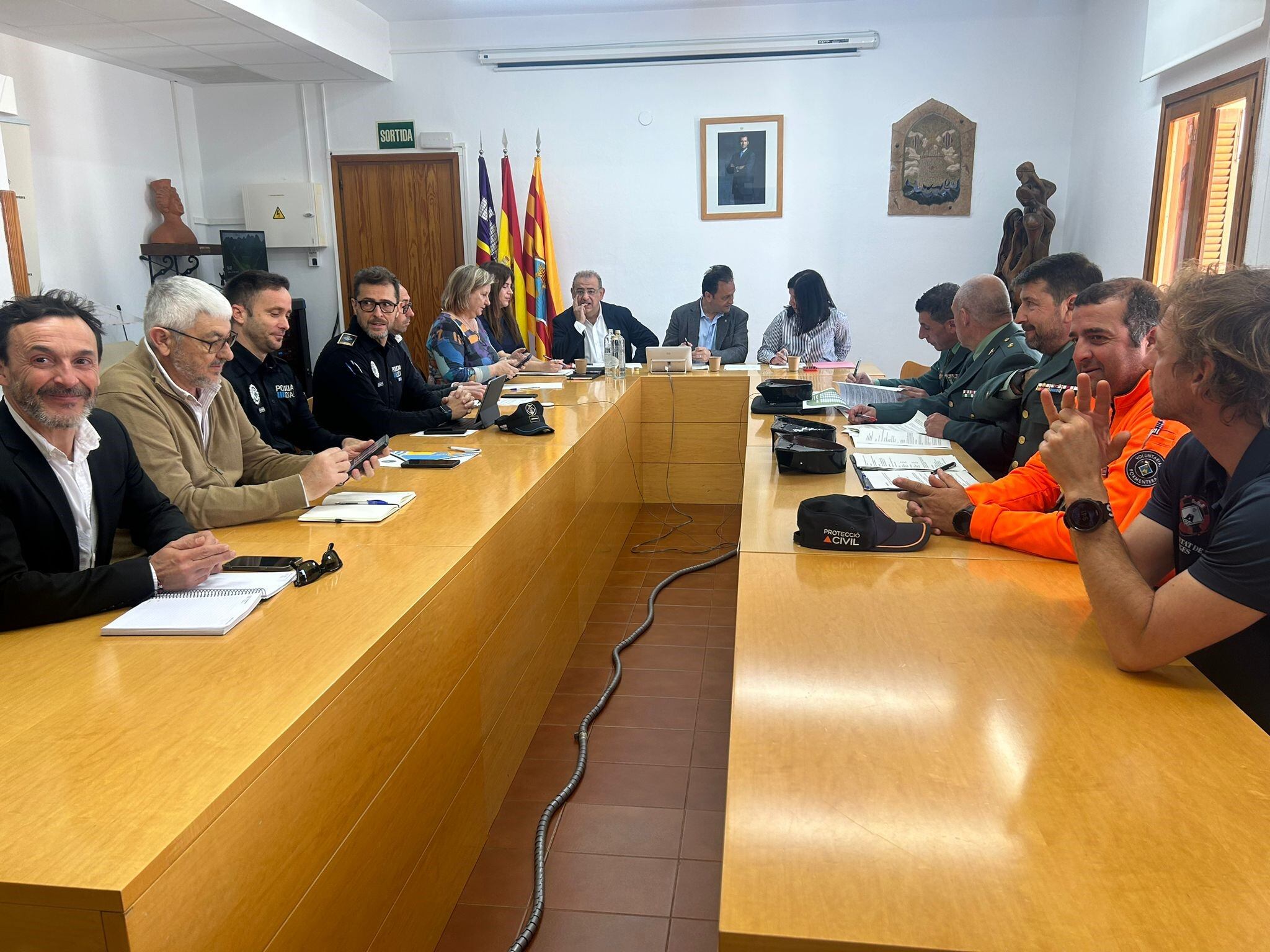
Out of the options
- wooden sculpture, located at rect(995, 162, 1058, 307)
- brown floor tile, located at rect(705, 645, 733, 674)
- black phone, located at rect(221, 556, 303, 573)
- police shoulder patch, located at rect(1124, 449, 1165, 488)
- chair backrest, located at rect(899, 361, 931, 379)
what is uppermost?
wooden sculpture, located at rect(995, 162, 1058, 307)

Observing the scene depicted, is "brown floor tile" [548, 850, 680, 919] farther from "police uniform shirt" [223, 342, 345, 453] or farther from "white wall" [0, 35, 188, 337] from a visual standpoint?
"white wall" [0, 35, 188, 337]

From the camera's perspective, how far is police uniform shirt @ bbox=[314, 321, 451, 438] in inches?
138

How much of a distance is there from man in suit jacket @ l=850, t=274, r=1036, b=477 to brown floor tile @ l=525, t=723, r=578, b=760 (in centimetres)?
162

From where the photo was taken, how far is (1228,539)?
1233 mm

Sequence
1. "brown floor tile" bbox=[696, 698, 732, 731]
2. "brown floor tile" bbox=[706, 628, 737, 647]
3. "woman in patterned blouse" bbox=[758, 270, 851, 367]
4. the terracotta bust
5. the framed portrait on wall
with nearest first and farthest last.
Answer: "brown floor tile" bbox=[696, 698, 732, 731] < "brown floor tile" bbox=[706, 628, 737, 647] < "woman in patterned blouse" bbox=[758, 270, 851, 367] < the terracotta bust < the framed portrait on wall

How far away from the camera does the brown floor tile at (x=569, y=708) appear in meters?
2.82

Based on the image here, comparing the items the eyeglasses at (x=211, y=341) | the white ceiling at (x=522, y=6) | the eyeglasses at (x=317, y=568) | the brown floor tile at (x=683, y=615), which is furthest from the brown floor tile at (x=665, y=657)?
the white ceiling at (x=522, y=6)

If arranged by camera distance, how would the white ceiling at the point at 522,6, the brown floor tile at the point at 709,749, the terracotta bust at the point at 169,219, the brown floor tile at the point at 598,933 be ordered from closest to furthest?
the brown floor tile at the point at 598,933 → the brown floor tile at the point at 709,749 → the white ceiling at the point at 522,6 → the terracotta bust at the point at 169,219

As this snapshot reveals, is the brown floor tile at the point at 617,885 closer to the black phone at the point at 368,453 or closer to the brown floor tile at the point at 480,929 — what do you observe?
the brown floor tile at the point at 480,929

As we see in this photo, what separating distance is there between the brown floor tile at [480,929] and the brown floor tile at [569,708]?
840mm

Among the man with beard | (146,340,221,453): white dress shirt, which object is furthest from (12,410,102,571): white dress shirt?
the man with beard

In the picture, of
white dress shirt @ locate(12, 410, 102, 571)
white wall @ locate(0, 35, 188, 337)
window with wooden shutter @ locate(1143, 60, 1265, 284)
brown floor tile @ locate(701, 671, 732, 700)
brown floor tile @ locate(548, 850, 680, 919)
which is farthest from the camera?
white wall @ locate(0, 35, 188, 337)

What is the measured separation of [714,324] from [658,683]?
3.45 meters

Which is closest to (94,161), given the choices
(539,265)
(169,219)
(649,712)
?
(169,219)
